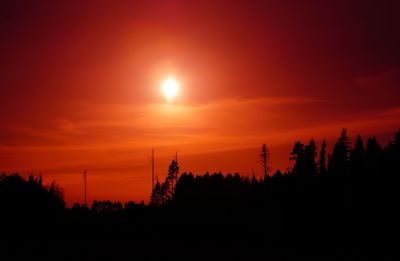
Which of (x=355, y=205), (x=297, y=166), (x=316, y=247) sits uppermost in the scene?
(x=297, y=166)

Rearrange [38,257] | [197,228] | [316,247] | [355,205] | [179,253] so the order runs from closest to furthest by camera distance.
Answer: [38,257] < [179,253] < [316,247] < [355,205] < [197,228]

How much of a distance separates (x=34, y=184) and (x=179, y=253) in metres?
49.4

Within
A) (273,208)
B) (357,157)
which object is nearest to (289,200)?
(273,208)

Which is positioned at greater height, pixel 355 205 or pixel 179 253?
pixel 355 205

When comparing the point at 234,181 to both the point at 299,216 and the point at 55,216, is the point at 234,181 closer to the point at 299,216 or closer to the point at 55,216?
the point at 299,216

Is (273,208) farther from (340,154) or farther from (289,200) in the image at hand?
(340,154)

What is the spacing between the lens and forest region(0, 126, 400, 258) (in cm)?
6316

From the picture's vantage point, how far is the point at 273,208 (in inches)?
2862

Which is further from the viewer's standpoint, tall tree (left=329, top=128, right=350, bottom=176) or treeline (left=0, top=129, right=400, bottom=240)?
tall tree (left=329, top=128, right=350, bottom=176)

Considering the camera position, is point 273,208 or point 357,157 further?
point 357,157

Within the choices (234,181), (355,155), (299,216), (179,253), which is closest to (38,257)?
(179,253)

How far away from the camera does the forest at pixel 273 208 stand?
6316cm

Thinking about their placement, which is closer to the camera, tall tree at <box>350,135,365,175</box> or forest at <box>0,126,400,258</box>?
forest at <box>0,126,400,258</box>

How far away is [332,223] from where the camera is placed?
65125mm
